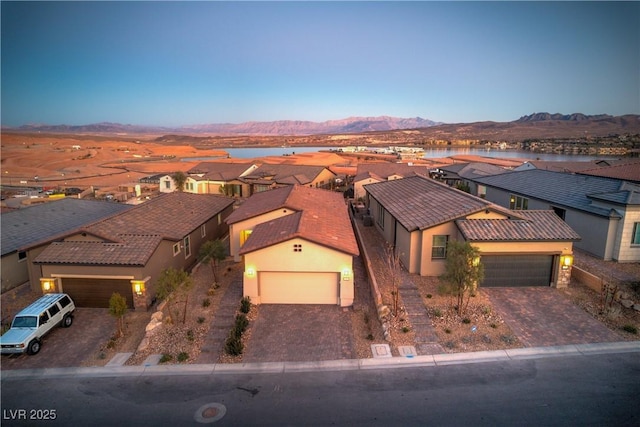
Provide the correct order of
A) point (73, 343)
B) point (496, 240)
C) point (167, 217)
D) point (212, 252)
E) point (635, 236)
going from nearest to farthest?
point (73, 343)
point (496, 240)
point (212, 252)
point (635, 236)
point (167, 217)

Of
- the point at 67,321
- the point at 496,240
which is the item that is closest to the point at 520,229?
the point at 496,240

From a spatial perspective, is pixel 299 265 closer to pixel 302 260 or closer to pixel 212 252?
pixel 302 260

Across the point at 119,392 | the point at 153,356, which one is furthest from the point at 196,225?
the point at 119,392

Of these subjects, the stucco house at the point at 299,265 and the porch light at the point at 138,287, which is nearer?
the stucco house at the point at 299,265

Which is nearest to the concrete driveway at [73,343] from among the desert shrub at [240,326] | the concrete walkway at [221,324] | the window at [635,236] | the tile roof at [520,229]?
the concrete walkway at [221,324]

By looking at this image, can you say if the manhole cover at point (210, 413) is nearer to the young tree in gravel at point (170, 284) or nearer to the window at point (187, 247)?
the young tree in gravel at point (170, 284)
